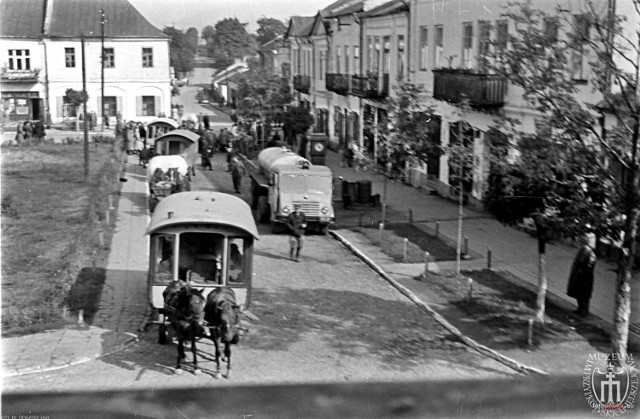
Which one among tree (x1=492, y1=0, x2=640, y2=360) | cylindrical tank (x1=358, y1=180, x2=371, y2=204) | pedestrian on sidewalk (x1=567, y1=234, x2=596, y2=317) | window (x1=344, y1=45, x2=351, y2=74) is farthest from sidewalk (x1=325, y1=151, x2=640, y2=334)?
window (x1=344, y1=45, x2=351, y2=74)

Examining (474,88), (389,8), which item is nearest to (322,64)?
(389,8)

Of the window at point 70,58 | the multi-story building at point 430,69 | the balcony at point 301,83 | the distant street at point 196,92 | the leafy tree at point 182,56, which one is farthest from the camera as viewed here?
the leafy tree at point 182,56

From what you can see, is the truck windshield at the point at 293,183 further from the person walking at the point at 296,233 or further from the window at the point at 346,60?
the window at the point at 346,60

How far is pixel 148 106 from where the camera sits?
195ft

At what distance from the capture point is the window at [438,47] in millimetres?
30766

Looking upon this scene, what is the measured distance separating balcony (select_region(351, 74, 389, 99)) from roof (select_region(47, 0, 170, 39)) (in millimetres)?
23384

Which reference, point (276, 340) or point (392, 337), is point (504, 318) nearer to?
point (392, 337)

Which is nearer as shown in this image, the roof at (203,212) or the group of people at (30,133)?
the roof at (203,212)

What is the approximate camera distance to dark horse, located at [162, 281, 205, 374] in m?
13.3

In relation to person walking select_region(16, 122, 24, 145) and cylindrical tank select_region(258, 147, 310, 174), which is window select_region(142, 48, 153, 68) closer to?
person walking select_region(16, 122, 24, 145)

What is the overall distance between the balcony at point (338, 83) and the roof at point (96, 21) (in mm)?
17733

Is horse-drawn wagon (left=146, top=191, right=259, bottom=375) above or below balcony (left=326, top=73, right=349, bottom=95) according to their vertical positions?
below

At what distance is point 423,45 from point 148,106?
30927 millimetres

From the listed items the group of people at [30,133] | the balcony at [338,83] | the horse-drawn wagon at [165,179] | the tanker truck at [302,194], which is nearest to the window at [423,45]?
the tanker truck at [302,194]
